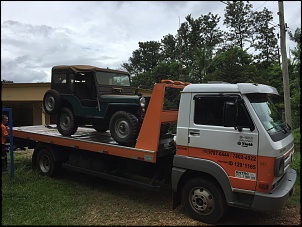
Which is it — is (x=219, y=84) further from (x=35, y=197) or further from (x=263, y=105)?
(x=35, y=197)

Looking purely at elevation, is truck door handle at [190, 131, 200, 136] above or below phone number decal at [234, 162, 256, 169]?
above

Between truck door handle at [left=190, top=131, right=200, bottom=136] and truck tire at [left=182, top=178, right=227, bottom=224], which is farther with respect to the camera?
truck door handle at [left=190, top=131, right=200, bottom=136]

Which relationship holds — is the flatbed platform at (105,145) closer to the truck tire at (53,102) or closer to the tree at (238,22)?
the truck tire at (53,102)

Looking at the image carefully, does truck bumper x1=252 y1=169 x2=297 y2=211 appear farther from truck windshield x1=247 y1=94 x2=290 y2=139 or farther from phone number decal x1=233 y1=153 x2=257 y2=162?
truck windshield x1=247 y1=94 x2=290 y2=139

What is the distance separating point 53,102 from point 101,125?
1.32m

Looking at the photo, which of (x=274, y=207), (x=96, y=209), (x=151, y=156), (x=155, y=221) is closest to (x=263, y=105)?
(x=274, y=207)

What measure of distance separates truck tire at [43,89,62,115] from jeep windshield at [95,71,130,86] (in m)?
1.15

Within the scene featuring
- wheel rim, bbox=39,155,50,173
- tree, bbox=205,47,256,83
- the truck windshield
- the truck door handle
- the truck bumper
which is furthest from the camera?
tree, bbox=205,47,256,83

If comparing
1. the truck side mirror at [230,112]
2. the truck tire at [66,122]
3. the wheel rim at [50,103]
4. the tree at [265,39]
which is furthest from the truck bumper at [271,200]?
the tree at [265,39]

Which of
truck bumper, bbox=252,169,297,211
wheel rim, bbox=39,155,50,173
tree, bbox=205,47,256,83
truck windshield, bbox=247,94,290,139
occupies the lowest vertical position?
wheel rim, bbox=39,155,50,173

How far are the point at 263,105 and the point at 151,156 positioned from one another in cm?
207

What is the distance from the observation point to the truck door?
13.7 feet

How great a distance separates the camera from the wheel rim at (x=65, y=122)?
6.98m

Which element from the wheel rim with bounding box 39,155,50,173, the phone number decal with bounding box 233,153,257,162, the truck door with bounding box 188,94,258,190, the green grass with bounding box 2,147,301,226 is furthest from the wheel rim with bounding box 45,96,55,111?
the phone number decal with bounding box 233,153,257,162
